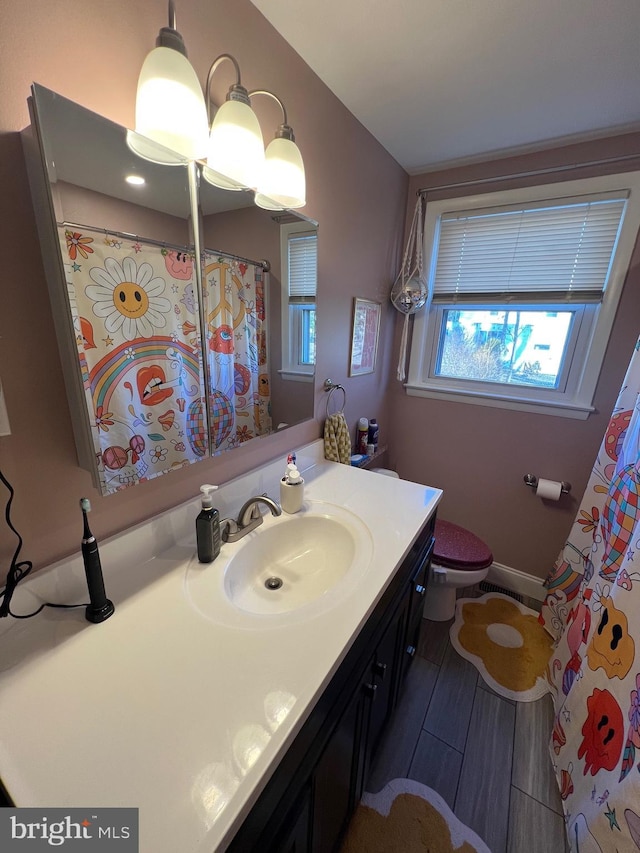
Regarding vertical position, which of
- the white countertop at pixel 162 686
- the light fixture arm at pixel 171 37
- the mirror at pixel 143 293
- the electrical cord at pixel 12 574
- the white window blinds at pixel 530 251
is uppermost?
the light fixture arm at pixel 171 37

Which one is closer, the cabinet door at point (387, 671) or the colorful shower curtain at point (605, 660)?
the colorful shower curtain at point (605, 660)

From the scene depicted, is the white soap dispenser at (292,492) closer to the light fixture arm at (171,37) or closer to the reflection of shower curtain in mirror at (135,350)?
the reflection of shower curtain in mirror at (135,350)

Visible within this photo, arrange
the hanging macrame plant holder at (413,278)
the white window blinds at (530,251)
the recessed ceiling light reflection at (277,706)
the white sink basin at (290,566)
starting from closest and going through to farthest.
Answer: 1. the recessed ceiling light reflection at (277,706)
2. the white sink basin at (290,566)
3. the white window blinds at (530,251)
4. the hanging macrame plant holder at (413,278)

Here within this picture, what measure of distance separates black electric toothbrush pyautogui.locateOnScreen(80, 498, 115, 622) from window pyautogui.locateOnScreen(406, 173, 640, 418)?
1.78 meters

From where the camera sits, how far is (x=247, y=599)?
91 cm

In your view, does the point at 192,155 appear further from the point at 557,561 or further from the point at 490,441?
the point at 557,561

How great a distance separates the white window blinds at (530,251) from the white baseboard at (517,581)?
1.47 m

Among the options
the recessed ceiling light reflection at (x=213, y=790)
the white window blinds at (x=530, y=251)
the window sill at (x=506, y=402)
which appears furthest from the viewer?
the window sill at (x=506, y=402)

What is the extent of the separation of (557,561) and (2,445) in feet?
7.21

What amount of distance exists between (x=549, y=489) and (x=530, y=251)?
118cm

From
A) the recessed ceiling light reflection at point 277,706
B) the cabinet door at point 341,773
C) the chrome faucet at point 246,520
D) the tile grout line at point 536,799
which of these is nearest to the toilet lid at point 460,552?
the tile grout line at point 536,799

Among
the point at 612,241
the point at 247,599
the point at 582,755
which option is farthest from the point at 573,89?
the point at 582,755

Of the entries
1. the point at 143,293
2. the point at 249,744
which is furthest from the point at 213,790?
the point at 143,293

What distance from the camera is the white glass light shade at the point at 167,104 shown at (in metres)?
0.66
